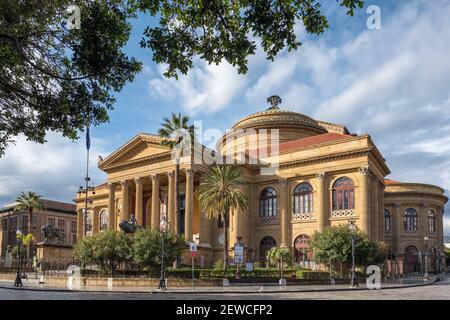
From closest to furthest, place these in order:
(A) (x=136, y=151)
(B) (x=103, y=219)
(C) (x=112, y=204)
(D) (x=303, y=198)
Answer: (D) (x=303, y=198), (A) (x=136, y=151), (C) (x=112, y=204), (B) (x=103, y=219)

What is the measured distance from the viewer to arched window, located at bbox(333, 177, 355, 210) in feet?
174

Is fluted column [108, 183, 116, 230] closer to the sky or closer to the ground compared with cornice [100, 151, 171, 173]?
closer to the ground

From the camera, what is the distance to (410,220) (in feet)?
234

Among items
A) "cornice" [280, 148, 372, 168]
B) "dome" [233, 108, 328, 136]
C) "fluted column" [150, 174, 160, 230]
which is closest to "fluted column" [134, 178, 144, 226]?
"fluted column" [150, 174, 160, 230]

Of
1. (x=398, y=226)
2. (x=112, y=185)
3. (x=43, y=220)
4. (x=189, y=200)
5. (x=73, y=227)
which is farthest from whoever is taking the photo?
(x=73, y=227)

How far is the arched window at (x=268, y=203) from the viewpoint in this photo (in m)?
59.1

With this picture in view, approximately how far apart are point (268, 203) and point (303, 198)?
15.8 feet

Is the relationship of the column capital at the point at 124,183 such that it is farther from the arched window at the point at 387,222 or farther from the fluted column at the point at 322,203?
the arched window at the point at 387,222

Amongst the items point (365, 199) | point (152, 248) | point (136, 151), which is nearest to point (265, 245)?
point (365, 199)

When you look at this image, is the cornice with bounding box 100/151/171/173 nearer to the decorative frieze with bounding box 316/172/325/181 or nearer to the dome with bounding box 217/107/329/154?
the decorative frieze with bounding box 316/172/325/181

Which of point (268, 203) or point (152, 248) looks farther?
point (268, 203)

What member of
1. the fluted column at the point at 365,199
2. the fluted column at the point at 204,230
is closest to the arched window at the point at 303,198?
the fluted column at the point at 365,199

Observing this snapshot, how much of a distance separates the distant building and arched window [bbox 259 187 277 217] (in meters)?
61.3

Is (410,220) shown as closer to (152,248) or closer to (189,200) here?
(189,200)
